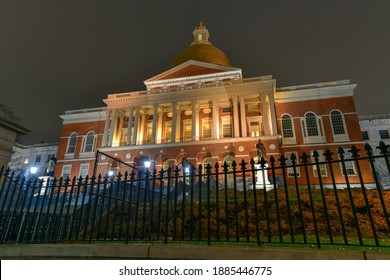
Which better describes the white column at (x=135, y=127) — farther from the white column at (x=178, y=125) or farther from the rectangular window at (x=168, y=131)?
the white column at (x=178, y=125)

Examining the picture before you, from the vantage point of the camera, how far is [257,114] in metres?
34.2

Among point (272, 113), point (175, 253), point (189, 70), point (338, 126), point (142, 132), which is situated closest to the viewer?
point (175, 253)

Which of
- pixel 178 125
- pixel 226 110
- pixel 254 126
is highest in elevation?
pixel 226 110

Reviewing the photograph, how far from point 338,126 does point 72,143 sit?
38.8 metres

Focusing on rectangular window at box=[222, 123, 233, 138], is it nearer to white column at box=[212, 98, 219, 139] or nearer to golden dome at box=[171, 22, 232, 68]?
white column at box=[212, 98, 219, 139]

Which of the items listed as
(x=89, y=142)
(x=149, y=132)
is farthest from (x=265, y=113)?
(x=89, y=142)

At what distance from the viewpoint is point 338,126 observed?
32375 mm

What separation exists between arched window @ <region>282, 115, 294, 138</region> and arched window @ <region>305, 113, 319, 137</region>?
2011 millimetres

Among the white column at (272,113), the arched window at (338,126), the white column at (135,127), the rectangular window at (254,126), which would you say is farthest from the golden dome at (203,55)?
the arched window at (338,126)

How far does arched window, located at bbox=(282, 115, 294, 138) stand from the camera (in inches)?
1316

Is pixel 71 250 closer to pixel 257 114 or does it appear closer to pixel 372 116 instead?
pixel 257 114

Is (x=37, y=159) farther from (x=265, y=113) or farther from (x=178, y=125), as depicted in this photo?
(x=265, y=113)

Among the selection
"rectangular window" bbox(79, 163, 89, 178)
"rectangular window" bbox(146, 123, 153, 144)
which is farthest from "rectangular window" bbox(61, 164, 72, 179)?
"rectangular window" bbox(146, 123, 153, 144)
